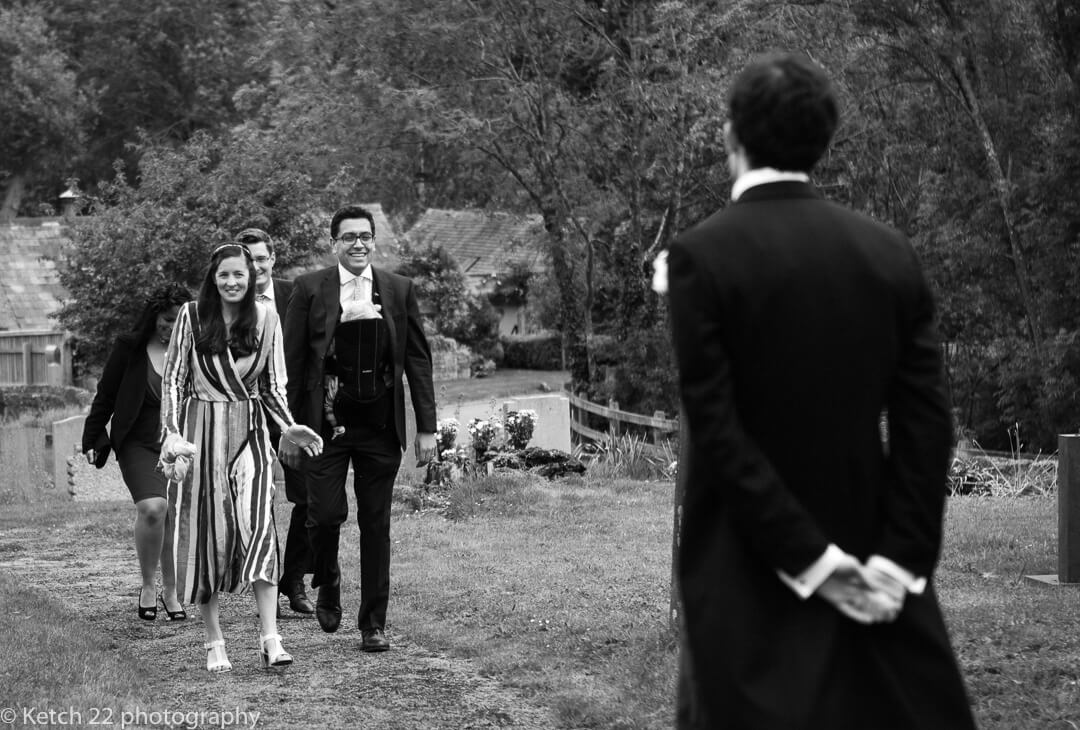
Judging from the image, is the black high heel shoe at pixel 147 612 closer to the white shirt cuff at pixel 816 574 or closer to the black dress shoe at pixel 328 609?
the black dress shoe at pixel 328 609

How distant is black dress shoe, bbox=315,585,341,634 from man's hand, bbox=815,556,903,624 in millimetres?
5168

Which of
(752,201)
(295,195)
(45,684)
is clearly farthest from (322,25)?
(752,201)

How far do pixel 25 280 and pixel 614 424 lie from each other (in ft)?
90.4

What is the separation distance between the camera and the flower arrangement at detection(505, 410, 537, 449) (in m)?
16.8

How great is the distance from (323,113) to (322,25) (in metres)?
1.58

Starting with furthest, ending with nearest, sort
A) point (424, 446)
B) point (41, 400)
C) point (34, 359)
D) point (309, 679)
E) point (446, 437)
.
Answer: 1. point (34, 359)
2. point (41, 400)
3. point (446, 437)
4. point (424, 446)
5. point (309, 679)

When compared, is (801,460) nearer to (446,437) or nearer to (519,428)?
(446,437)

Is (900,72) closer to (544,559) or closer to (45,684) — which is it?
(544,559)

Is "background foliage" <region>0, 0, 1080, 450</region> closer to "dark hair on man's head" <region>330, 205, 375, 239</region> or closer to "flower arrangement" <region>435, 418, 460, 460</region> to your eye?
"flower arrangement" <region>435, 418, 460, 460</region>

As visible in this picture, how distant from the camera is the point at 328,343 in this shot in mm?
7559

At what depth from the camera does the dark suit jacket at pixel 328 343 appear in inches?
297

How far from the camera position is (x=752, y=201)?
10.5 ft

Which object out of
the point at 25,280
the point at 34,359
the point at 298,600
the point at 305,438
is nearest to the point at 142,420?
the point at 298,600

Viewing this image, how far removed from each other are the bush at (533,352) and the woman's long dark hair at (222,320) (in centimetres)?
4159
